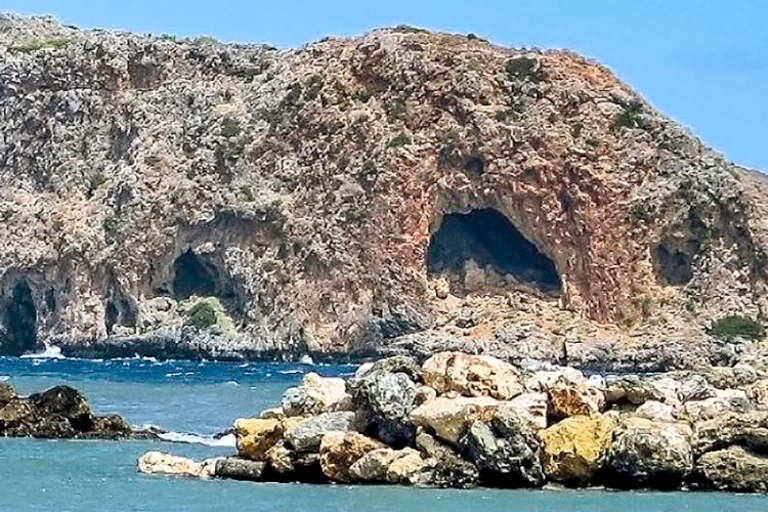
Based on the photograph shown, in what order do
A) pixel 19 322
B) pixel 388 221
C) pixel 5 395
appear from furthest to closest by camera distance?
pixel 19 322
pixel 388 221
pixel 5 395

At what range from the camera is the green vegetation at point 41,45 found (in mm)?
115394

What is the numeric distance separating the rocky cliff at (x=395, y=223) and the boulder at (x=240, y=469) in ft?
224

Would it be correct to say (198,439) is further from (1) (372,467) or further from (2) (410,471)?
(2) (410,471)

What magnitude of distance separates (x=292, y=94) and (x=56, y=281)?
66.6ft

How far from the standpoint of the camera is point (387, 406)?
78.2 ft

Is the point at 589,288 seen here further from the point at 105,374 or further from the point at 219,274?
the point at 105,374

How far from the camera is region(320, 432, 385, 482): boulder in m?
23.3

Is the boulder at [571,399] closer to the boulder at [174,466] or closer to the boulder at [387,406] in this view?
the boulder at [387,406]

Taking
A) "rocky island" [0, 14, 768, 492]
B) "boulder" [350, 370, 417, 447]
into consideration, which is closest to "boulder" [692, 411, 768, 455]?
Answer: "boulder" [350, 370, 417, 447]

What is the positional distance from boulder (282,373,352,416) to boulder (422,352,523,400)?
153cm

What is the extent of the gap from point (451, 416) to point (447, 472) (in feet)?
2.83

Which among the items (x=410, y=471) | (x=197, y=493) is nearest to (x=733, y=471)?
(x=410, y=471)

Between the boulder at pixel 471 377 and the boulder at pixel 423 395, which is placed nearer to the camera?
the boulder at pixel 423 395

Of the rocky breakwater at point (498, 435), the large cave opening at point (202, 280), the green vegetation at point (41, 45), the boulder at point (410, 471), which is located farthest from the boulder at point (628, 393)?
the green vegetation at point (41, 45)
